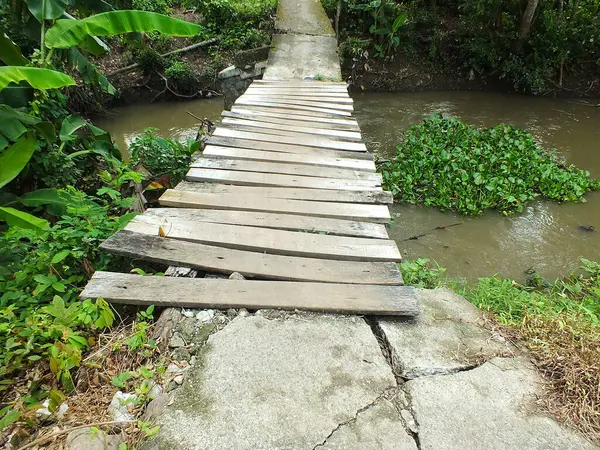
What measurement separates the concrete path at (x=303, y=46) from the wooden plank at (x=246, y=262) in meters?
4.05

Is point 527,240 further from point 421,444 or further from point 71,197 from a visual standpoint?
point 71,197

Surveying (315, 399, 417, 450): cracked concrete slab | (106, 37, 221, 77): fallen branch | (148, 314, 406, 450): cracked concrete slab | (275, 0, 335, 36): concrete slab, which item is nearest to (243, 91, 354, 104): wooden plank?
(275, 0, 335, 36): concrete slab

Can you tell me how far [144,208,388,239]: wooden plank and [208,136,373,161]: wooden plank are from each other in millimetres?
1100

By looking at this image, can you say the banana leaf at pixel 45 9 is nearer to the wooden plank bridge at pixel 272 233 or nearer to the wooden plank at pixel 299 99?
the wooden plank bridge at pixel 272 233

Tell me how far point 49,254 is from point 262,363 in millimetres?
1485

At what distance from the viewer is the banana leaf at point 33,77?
186cm

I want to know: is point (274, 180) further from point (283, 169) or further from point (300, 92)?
point (300, 92)

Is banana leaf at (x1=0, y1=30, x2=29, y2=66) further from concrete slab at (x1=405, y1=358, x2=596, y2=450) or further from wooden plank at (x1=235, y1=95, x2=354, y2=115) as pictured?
concrete slab at (x1=405, y1=358, x2=596, y2=450)

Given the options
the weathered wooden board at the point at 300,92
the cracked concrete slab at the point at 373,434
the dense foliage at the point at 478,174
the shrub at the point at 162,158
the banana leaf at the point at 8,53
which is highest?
the banana leaf at the point at 8,53

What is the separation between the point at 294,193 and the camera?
2.74 meters

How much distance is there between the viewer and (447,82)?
380 inches

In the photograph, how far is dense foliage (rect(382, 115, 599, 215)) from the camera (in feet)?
16.4

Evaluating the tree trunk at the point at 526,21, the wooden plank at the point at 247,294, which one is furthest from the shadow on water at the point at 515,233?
the tree trunk at the point at 526,21

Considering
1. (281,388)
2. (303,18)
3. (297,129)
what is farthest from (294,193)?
(303,18)
